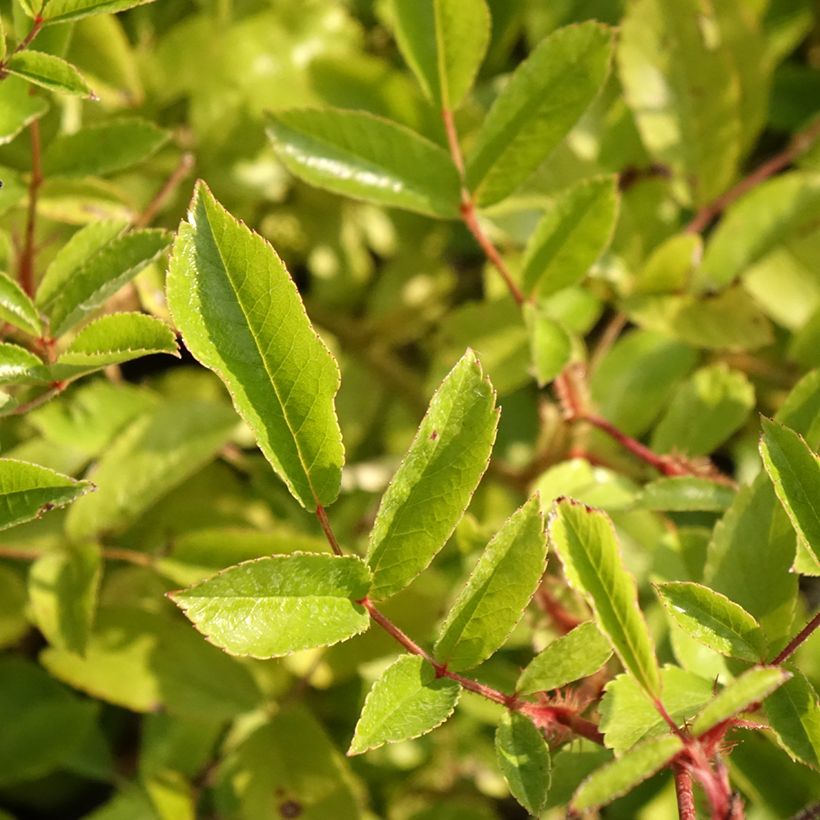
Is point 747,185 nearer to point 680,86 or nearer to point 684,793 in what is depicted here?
point 680,86

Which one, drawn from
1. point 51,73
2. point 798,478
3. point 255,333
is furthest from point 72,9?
point 798,478

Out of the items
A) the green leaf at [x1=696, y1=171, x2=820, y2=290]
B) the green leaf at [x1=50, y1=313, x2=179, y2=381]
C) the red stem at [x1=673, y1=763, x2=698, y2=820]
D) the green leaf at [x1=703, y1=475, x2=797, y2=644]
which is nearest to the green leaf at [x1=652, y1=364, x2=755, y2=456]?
the green leaf at [x1=696, y1=171, x2=820, y2=290]

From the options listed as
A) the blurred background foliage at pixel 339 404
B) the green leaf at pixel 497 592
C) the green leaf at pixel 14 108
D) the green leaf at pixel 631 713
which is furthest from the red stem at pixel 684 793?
the green leaf at pixel 14 108

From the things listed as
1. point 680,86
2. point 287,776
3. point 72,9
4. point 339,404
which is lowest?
point 287,776

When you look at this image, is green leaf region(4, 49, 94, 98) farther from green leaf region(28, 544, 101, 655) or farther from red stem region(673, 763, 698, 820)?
red stem region(673, 763, 698, 820)

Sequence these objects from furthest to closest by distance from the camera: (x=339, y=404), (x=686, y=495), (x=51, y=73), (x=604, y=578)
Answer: (x=339, y=404) < (x=686, y=495) < (x=51, y=73) < (x=604, y=578)

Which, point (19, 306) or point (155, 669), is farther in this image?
point (155, 669)

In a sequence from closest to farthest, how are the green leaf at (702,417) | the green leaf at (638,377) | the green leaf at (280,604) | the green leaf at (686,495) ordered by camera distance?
1. the green leaf at (280,604)
2. the green leaf at (686,495)
3. the green leaf at (702,417)
4. the green leaf at (638,377)

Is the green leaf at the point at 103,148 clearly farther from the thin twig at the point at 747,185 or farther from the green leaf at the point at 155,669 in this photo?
the thin twig at the point at 747,185
